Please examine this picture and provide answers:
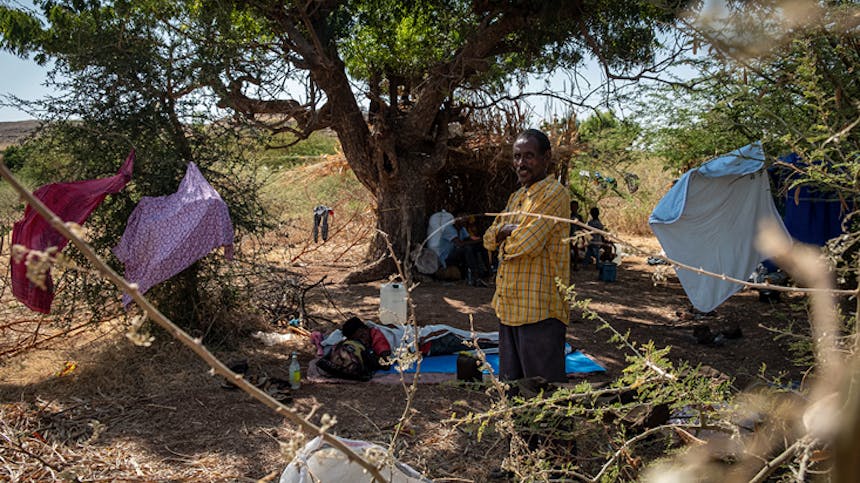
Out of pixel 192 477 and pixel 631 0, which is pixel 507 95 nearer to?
pixel 631 0

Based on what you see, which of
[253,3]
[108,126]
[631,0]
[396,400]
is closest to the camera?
[396,400]

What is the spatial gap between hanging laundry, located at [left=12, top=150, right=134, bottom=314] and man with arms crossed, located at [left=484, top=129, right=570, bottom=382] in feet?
9.14

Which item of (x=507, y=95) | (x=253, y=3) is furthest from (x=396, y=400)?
(x=507, y=95)

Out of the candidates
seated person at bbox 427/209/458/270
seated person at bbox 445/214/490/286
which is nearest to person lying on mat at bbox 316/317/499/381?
seated person at bbox 445/214/490/286

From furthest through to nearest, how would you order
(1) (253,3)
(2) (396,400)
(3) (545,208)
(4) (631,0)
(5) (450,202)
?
(5) (450,202)
(4) (631,0)
(1) (253,3)
(2) (396,400)
(3) (545,208)

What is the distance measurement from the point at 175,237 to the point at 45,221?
2.55ft

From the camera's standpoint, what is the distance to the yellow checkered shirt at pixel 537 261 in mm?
2869

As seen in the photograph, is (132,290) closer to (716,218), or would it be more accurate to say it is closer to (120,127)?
(120,127)

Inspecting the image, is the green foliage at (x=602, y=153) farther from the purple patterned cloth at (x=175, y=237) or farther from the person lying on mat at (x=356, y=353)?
the purple patterned cloth at (x=175, y=237)

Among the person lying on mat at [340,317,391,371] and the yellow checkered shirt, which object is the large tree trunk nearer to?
the person lying on mat at [340,317,391,371]

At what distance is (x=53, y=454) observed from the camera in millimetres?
2932

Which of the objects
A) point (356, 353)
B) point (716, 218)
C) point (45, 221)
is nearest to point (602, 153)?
point (716, 218)

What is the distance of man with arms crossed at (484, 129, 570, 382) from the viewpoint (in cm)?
290

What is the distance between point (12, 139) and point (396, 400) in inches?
129
